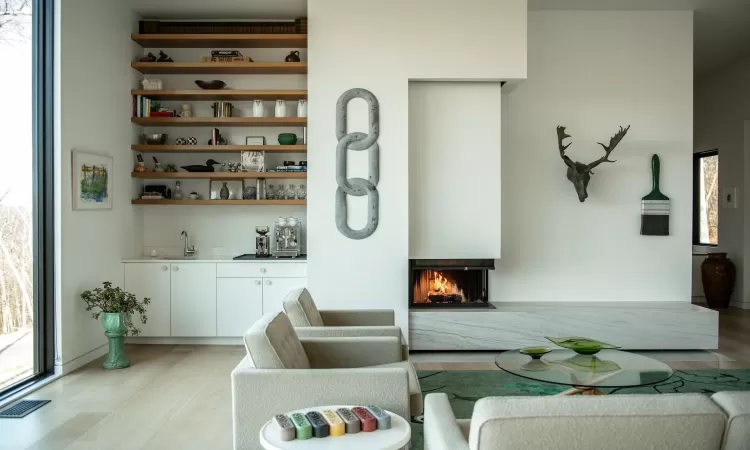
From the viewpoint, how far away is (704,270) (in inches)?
327

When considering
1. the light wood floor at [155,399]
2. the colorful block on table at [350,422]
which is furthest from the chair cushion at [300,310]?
the colorful block on table at [350,422]

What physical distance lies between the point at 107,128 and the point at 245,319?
2.06 metres

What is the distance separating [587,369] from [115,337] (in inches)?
141

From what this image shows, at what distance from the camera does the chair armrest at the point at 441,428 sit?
1.94m

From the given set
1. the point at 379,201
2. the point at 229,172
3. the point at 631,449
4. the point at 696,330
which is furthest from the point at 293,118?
the point at 631,449

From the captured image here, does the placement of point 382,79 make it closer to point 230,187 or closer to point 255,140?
point 255,140

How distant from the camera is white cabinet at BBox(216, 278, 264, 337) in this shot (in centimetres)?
590

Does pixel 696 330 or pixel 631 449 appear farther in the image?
pixel 696 330

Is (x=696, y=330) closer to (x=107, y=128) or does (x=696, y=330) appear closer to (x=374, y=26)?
(x=374, y=26)

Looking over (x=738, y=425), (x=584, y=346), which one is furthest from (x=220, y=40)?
(x=738, y=425)

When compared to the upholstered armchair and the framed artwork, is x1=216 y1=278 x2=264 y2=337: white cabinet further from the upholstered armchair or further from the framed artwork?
the upholstered armchair

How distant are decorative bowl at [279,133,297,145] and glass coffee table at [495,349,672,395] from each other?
319cm

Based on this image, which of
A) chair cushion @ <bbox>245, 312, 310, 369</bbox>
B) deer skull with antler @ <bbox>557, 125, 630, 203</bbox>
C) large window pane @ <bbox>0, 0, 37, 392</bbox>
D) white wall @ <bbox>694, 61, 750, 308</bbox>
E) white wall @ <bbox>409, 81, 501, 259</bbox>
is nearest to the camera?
chair cushion @ <bbox>245, 312, 310, 369</bbox>

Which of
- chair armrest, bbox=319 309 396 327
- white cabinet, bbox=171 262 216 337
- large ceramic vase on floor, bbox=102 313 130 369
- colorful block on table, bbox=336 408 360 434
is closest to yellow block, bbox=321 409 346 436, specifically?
colorful block on table, bbox=336 408 360 434
